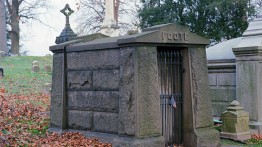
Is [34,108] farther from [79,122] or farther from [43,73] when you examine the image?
[43,73]

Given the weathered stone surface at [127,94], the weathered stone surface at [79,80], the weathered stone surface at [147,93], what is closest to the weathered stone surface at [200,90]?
the weathered stone surface at [147,93]

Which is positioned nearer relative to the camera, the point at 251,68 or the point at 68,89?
the point at 68,89

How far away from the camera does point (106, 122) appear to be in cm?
707

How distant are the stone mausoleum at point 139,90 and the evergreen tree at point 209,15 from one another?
639 inches

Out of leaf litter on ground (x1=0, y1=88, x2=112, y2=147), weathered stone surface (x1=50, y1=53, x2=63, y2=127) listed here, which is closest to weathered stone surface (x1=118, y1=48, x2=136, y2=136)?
leaf litter on ground (x1=0, y1=88, x2=112, y2=147)

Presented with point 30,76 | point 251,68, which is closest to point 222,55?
point 251,68

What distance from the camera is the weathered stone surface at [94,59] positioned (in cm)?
692

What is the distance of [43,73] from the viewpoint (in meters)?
21.9

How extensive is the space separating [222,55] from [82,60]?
442 centimetres

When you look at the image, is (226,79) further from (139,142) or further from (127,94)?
(139,142)

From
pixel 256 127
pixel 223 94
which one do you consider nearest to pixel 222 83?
pixel 223 94

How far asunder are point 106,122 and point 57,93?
1.61 metres

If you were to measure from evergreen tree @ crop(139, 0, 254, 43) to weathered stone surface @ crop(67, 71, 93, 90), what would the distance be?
53.4 ft

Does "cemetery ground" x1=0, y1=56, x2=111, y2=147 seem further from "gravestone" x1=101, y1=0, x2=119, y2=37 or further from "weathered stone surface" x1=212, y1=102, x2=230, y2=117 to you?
"gravestone" x1=101, y1=0, x2=119, y2=37
